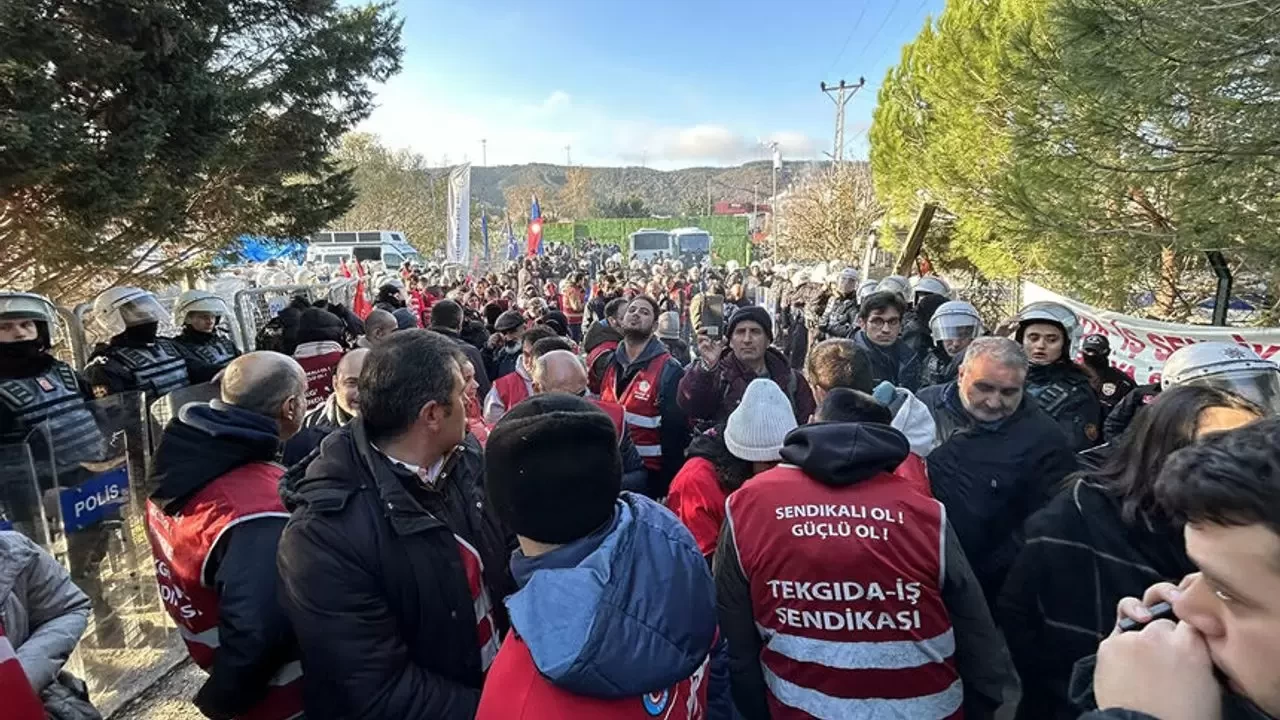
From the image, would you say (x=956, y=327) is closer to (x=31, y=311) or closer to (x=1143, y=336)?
(x=1143, y=336)

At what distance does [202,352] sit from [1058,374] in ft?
19.6

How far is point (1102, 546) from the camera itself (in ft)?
5.84

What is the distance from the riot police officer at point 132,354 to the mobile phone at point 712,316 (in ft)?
13.4

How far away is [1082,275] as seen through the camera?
7266 millimetres

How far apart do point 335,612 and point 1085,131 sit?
691cm

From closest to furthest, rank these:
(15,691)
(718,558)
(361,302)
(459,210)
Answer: (15,691), (718,558), (361,302), (459,210)

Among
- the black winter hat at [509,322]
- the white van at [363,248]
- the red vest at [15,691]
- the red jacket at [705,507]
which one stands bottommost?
the red vest at [15,691]

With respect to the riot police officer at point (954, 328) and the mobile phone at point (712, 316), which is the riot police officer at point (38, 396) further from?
the riot police officer at point (954, 328)

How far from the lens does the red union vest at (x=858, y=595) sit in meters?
1.80

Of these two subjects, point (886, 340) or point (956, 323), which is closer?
point (956, 323)

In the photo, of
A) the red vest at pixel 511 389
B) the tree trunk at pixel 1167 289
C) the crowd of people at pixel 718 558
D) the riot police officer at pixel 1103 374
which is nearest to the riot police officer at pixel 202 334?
the red vest at pixel 511 389

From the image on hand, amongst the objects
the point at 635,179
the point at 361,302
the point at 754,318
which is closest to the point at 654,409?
the point at 754,318

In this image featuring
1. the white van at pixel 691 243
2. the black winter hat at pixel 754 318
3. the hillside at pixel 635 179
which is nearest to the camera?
the black winter hat at pixel 754 318

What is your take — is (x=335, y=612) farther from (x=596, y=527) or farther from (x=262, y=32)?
(x=262, y=32)
